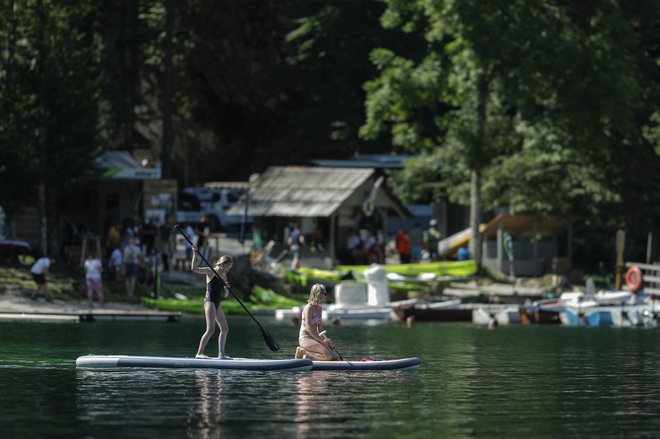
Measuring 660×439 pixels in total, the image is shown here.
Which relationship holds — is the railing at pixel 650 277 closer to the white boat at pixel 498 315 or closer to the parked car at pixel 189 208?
the white boat at pixel 498 315

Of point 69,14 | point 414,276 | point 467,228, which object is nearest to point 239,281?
point 414,276

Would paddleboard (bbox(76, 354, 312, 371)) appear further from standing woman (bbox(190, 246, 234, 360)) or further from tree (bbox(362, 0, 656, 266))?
tree (bbox(362, 0, 656, 266))

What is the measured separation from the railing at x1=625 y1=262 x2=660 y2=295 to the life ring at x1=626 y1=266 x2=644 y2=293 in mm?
260

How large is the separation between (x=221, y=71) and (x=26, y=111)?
32.1 m

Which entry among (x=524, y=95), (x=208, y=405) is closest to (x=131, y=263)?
(x=524, y=95)

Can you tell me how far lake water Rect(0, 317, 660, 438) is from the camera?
20672mm

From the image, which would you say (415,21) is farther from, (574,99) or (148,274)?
(148,274)

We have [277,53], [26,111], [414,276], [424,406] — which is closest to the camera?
[424,406]

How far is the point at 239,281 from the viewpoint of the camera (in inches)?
2167

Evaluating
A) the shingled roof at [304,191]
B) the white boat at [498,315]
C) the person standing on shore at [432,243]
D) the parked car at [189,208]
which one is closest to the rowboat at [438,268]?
the shingled roof at [304,191]

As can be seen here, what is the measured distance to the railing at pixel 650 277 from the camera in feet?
176

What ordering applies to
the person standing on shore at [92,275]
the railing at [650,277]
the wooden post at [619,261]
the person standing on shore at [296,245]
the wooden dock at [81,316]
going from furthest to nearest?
the person standing on shore at [296,245], the wooden post at [619,261], the railing at [650,277], the person standing on shore at [92,275], the wooden dock at [81,316]

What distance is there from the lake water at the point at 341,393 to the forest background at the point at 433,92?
1572cm

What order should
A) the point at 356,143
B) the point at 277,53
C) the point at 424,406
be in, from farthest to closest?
the point at 277,53 < the point at 356,143 < the point at 424,406
